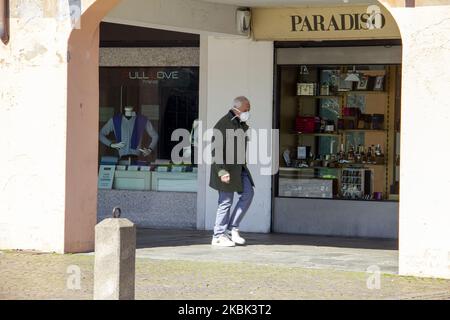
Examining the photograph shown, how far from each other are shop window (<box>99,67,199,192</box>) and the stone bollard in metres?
8.26

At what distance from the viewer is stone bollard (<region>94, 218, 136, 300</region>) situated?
8.32 meters

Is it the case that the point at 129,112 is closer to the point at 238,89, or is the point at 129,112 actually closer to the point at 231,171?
the point at 238,89

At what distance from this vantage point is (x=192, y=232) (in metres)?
16.1

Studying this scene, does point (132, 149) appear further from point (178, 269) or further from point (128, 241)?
point (128, 241)

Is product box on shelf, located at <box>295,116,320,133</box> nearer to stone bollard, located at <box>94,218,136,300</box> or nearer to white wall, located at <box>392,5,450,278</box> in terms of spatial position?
white wall, located at <box>392,5,450,278</box>

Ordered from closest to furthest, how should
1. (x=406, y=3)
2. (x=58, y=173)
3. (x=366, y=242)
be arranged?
1. (x=406, y=3)
2. (x=58, y=173)
3. (x=366, y=242)

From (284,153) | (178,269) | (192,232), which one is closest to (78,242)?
(178,269)

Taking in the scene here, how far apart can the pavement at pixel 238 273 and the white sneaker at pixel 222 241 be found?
13cm

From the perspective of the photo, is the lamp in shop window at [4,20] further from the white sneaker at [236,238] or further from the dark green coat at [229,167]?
the white sneaker at [236,238]

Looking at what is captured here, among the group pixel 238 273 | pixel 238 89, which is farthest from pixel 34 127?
pixel 238 89

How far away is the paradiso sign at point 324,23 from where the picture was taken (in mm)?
15195

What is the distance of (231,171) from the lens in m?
13.8
